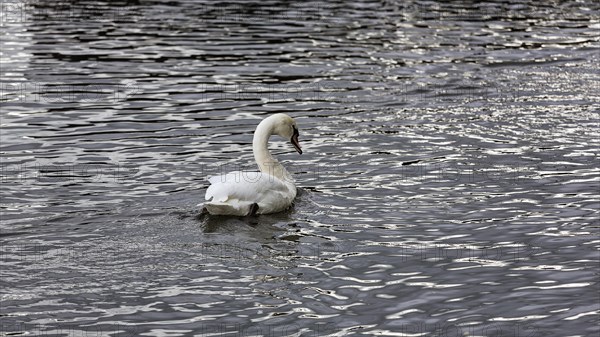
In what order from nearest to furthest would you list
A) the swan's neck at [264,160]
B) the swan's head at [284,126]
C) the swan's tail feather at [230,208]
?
the swan's tail feather at [230,208] < the swan's neck at [264,160] < the swan's head at [284,126]

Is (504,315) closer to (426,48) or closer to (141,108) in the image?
(141,108)

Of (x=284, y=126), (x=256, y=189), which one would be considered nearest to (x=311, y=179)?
(x=284, y=126)

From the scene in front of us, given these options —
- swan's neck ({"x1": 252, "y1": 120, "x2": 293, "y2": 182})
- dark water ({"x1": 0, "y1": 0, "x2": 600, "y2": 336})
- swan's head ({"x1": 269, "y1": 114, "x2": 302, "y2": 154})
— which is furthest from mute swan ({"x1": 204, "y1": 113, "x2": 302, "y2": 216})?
swan's head ({"x1": 269, "y1": 114, "x2": 302, "y2": 154})

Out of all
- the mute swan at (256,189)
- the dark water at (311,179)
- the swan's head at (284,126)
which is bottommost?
the dark water at (311,179)

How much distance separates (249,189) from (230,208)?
0.35 metres

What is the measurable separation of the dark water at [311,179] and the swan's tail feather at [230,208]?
104mm

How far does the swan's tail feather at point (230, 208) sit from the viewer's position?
44.2 ft

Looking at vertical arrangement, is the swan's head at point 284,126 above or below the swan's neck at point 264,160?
above

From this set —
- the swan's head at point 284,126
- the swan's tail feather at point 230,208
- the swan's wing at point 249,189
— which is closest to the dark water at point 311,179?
the swan's tail feather at point 230,208

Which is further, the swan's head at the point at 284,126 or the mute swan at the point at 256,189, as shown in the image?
the swan's head at the point at 284,126

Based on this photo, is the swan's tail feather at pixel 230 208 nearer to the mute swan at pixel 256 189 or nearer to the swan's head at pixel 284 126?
the mute swan at pixel 256 189

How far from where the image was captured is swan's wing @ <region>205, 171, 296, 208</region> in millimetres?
13484

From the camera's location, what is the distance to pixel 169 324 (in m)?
10.2

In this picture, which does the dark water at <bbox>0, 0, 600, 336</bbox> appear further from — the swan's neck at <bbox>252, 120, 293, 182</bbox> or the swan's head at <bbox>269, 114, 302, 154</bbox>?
the swan's head at <bbox>269, 114, 302, 154</bbox>
